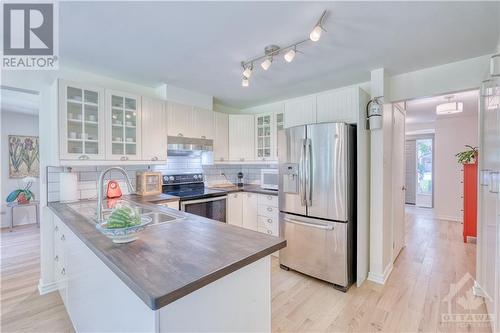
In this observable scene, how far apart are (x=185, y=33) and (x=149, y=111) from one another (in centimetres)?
136

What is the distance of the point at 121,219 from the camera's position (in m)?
1.17

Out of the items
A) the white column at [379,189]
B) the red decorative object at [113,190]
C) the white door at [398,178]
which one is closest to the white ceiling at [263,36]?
the white column at [379,189]

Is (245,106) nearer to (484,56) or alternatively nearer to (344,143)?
(344,143)

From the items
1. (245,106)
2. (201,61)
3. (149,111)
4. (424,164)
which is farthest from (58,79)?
(424,164)

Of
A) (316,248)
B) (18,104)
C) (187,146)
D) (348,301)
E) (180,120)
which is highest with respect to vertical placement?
(18,104)

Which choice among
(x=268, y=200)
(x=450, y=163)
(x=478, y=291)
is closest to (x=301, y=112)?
(x=268, y=200)

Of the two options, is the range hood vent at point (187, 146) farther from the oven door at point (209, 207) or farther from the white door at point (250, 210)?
the white door at point (250, 210)

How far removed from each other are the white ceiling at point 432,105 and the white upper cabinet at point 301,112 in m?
1.87

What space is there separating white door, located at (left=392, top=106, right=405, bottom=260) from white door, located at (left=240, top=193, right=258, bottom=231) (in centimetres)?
183

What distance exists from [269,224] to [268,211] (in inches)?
7.3

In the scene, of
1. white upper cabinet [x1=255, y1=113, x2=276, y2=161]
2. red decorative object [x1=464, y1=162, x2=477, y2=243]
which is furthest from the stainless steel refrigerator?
red decorative object [x1=464, y1=162, x2=477, y2=243]

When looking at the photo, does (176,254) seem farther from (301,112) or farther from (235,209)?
(235,209)

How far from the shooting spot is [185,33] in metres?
1.85

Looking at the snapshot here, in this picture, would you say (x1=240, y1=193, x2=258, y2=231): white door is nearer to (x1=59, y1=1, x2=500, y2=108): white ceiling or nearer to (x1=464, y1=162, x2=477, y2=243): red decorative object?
(x1=59, y1=1, x2=500, y2=108): white ceiling
